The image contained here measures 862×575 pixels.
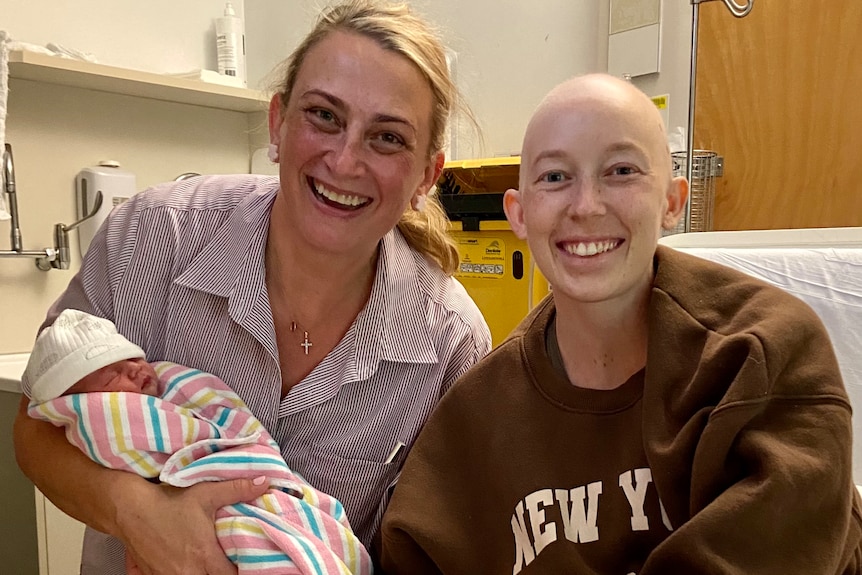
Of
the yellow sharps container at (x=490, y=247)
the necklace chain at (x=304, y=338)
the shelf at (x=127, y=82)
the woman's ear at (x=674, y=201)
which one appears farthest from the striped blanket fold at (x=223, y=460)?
the shelf at (x=127, y=82)

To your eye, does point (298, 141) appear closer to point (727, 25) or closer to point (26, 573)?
point (26, 573)

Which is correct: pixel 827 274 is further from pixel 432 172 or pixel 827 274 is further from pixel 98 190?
pixel 98 190

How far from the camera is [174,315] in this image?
1056mm

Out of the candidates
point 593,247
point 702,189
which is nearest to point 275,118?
point 593,247

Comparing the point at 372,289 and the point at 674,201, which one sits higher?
the point at 674,201

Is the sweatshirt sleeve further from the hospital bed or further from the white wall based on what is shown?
the white wall

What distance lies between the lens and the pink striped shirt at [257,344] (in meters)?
1.04

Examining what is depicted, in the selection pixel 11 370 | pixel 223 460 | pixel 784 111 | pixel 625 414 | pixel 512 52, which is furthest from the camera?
pixel 512 52

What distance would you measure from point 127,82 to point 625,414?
72.1 inches

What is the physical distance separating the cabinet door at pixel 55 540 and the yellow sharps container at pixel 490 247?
114 centimetres

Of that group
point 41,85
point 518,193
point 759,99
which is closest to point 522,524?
point 518,193

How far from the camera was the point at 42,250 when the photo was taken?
6.72 ft

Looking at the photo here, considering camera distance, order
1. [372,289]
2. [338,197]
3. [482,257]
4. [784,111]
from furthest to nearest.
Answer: [784,111], [482,257], [372,289], [338,197]

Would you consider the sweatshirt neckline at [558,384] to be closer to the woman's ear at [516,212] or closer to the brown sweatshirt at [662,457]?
the brown sweatshirt at [662,457]
